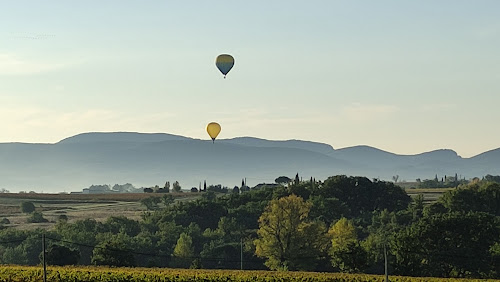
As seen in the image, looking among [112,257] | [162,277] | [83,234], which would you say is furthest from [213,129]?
[162,277]

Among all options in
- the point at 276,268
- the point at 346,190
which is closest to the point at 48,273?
the point at 276,268

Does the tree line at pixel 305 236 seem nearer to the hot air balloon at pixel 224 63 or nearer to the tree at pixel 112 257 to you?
the tree at pixel 112 257

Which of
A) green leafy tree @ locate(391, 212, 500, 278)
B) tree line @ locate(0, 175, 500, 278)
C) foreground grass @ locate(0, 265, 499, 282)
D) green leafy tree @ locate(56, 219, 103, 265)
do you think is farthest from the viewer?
green leafy tree @ locate(56, 219, 103, 265)

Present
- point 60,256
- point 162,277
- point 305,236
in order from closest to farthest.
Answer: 1. point 162,277
2. point 60,256
3. point 305,236

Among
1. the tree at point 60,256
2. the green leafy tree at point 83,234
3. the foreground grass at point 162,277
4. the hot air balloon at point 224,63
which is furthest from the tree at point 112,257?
the hot air balloon at point 224,63

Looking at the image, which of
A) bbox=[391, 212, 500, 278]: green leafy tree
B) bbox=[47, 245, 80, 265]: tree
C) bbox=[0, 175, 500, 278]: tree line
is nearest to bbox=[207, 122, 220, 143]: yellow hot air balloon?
bbox=[0, 175, 500, 278]: tree line

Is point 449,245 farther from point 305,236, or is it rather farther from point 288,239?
point 288,239

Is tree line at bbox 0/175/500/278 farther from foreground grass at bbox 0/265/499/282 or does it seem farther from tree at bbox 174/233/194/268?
foreground grass at bbox 0/265/499/282

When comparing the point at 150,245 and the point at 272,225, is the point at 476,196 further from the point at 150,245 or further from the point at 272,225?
the point at 150,245
